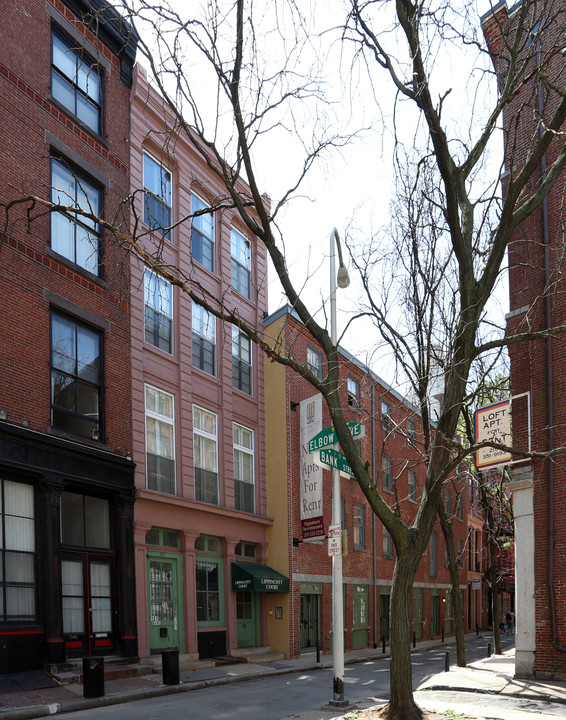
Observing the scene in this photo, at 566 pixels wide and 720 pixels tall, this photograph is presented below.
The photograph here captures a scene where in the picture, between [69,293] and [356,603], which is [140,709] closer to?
[69,293]

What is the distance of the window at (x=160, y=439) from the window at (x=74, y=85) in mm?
7238

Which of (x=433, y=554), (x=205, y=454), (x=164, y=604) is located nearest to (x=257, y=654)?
(x=164, y=604)

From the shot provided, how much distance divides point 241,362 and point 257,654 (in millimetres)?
9400

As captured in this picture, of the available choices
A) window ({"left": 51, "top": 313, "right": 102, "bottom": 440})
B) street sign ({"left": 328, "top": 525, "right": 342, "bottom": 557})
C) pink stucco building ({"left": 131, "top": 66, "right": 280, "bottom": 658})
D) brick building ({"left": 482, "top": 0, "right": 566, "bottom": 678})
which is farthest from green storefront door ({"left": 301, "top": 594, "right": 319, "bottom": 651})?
street sign ({"left": 328, "top": 525, "right": 342, "bottom": 557})

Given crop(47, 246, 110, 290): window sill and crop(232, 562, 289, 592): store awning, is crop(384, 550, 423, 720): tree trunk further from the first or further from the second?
crop(232, 562, 289, 592): store awning

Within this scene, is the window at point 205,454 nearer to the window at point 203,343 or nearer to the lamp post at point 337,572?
the window at point 203,343

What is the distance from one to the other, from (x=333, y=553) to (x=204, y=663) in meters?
8.38

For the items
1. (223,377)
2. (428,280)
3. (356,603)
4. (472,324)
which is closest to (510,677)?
(428,280)

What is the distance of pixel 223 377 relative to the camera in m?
24.8

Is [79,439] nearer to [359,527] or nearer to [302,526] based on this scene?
[302,526]

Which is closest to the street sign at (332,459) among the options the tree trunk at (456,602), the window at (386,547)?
the tree trunk at (456,602)

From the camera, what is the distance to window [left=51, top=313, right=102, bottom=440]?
17375mm

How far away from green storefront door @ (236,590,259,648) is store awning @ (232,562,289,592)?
3.02 feet

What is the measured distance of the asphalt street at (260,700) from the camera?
12906 millimetres
